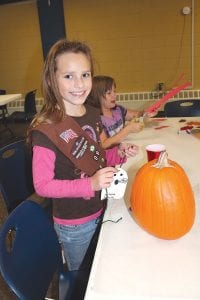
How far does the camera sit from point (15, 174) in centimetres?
174

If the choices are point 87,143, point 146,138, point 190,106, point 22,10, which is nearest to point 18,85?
point 22,10

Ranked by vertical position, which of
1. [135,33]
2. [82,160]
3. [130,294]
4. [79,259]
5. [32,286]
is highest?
[135,33]

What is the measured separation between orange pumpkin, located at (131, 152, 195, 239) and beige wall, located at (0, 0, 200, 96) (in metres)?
4.38

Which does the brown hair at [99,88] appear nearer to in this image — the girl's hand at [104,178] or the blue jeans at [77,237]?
the blue jeans at [77,237]

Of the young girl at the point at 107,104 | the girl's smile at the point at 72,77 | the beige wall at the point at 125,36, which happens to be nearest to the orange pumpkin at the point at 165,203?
the girl's smile at the point at 72,77

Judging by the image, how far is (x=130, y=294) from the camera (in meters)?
0.72

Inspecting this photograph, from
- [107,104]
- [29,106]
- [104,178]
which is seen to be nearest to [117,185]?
[104,178]

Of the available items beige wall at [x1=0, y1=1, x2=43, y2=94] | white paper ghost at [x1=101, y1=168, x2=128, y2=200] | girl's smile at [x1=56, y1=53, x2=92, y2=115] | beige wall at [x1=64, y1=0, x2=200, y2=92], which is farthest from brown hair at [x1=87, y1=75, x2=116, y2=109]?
beige wall at [x1=0, y1=1, x2=43, y2=94]

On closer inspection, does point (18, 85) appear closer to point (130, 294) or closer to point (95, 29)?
point (95, 29)

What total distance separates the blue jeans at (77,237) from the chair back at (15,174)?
1.59ft

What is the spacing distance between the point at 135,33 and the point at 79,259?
4.52 metres

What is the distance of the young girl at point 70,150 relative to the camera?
108 cm

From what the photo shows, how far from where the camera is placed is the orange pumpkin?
2.95 feet

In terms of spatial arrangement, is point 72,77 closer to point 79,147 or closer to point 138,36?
point 79,147
